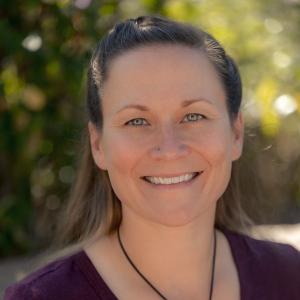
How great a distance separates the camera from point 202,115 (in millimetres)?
2211

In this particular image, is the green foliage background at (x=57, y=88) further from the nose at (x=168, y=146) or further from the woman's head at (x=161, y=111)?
the nose at (x=168, y=146)

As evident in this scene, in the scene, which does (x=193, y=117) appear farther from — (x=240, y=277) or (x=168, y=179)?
(x=240, y=277)

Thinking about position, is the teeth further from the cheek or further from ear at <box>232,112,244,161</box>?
ear at <box>232,112,244,161</box>

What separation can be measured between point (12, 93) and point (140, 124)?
203cm

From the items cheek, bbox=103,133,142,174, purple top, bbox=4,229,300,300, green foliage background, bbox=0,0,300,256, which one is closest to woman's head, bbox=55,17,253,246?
cheek, bbox=103,133,142,174

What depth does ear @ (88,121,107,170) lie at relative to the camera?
2365mm

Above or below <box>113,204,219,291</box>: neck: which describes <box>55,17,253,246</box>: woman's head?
above

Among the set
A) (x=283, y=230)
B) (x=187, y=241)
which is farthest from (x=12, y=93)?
(x=187, y=241)

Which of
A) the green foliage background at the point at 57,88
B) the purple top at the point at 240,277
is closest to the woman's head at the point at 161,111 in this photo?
the purple top at the point at 240,277

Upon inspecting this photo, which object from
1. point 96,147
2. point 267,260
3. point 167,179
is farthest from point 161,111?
Result: point 267,260

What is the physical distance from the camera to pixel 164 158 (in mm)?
2139

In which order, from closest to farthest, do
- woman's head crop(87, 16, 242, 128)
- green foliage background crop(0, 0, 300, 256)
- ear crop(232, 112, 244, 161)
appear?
woman's head crop(87, 16, 242, 128), ear crop(232, 112, 244, 161), green foliage background crop(0, 0, 300, 256)

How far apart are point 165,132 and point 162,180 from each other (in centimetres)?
14

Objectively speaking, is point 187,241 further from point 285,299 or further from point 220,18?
point 220,18
